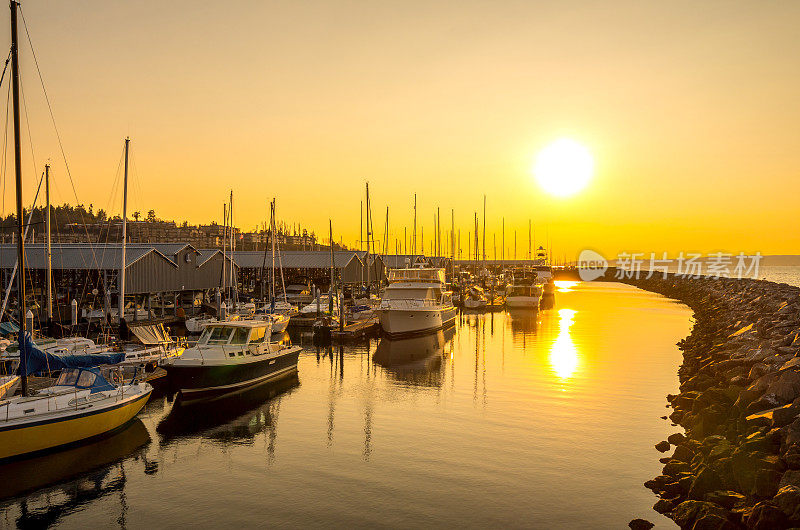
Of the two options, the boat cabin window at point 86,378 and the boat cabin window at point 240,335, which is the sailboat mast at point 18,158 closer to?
the boat cabin window at point 86,378

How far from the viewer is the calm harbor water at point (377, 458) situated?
15.1 meters

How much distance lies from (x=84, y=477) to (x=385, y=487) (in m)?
9.19

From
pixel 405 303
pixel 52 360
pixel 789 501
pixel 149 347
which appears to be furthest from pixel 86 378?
pixel 405 303

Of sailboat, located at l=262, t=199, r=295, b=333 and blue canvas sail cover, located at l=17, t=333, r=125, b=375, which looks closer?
blue canvas sail cover, located at l=17, t=333, r=125, b=375

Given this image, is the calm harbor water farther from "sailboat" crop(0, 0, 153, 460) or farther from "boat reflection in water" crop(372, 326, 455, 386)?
"sailboat" crop(0, 0, 153, 460)

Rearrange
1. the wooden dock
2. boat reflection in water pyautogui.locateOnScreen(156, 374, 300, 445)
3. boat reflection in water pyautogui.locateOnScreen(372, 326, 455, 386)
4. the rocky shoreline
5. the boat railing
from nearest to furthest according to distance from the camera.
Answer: the rocky shoreline → boat reflection in water pyautogui.locateOnScreen(156, 374, 300, 445) → boat reflection in water pyautogui.locateOnScreen(372, 326, 455, 386) → the wooden dock → the boat railing

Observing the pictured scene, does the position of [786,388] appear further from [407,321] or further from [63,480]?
[407,321]

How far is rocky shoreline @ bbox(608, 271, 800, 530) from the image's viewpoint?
13.5 m

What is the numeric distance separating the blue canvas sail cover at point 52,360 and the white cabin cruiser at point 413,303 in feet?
90.5

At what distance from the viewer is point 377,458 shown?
762 inches

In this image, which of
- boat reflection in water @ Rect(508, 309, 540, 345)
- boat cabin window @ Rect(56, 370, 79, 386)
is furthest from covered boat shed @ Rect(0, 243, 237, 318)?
boat reflection in water @ Rect(508, 309, 540, 345)

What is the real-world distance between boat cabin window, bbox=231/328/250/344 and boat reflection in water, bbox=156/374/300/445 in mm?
2549

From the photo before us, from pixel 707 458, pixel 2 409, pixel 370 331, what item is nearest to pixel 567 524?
pixel 707 458

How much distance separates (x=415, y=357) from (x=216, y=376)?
58.0 feet
